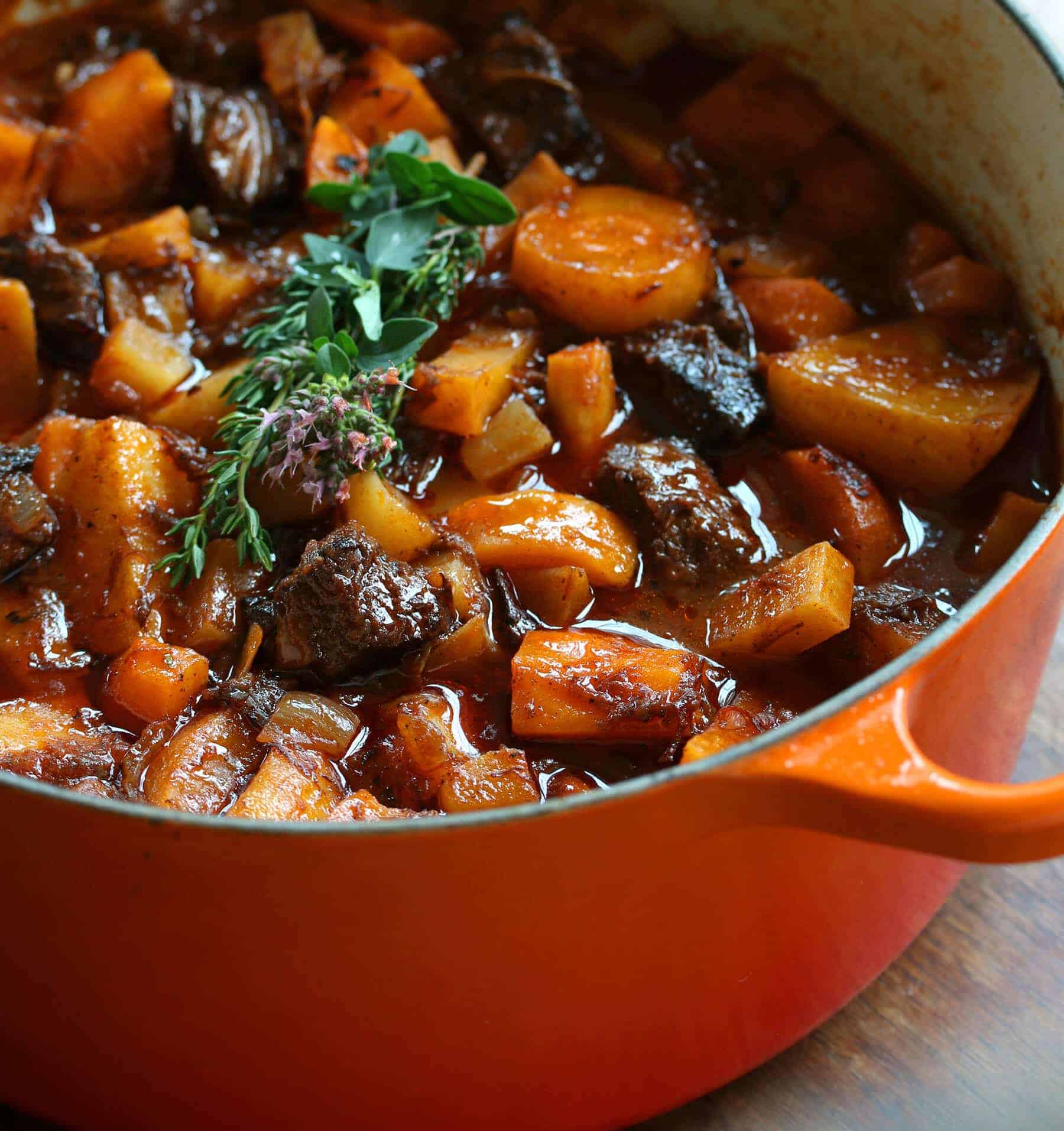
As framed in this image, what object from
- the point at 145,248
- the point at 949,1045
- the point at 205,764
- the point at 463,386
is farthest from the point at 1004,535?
the point at 145,248

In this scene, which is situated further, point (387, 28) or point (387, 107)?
point (387, 28)

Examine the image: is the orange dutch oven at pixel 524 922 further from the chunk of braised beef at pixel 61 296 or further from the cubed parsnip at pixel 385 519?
the chunk of braised beef at pixel 61 296

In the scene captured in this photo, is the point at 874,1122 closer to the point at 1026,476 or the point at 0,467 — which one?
the point at 1026,476

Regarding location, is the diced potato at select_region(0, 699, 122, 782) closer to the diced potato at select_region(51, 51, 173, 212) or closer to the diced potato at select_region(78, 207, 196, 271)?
the diced potato at select_region(78, 207, 196, 271)

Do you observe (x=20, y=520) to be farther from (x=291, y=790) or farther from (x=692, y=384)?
(x=692, y=384)

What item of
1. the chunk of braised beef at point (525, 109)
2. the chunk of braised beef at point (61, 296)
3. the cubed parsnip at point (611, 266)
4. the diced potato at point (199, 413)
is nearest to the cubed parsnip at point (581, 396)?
the cubed parsnip at point (611, 266)
